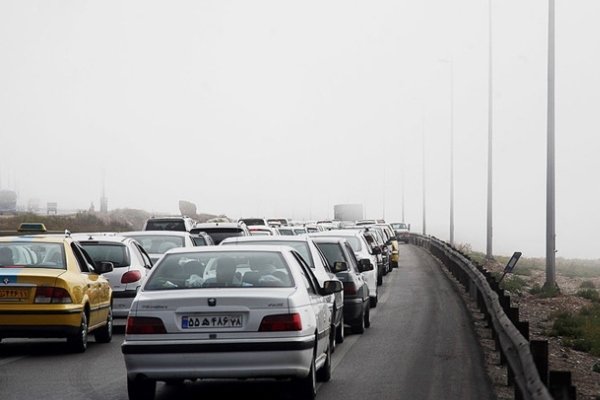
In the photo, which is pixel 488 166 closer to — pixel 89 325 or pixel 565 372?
pixel 89 325

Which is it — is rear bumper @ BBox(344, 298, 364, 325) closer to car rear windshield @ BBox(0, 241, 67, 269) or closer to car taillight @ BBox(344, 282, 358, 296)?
car taillight @ BBox(344, 282, 358, 296)

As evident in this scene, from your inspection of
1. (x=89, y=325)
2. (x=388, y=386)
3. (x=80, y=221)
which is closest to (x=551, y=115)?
(x=89, y=325)

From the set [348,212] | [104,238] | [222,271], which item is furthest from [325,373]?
[348,212]

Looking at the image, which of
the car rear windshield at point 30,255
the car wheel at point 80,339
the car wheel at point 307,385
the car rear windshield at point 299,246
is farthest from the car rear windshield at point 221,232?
the car wheel at point 307,385

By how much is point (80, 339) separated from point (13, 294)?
1.23 m

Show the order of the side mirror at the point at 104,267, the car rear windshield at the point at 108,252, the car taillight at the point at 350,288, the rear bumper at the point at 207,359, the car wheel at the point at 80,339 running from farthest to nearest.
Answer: the car rear windshield at the point at 108,252, the car taillight at the point at 350,288, the side mirror at the point at 104,267, the car wheel at the point at 80,339, the rear bumper at the point at 207,359

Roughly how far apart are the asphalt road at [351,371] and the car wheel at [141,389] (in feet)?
2.48

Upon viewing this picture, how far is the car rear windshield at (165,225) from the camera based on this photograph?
32875mm

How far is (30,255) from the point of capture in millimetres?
16750

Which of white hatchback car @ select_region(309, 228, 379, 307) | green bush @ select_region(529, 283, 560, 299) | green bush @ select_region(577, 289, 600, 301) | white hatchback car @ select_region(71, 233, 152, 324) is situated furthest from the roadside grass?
white hatchback car @ select_region(71, 233, 152, 324)

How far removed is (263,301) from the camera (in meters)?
10.7

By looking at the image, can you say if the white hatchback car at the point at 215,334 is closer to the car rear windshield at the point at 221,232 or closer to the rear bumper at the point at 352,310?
the rear bumper at the point at 352,310

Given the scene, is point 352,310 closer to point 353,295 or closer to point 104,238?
point 353,295

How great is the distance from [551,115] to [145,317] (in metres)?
23.3
